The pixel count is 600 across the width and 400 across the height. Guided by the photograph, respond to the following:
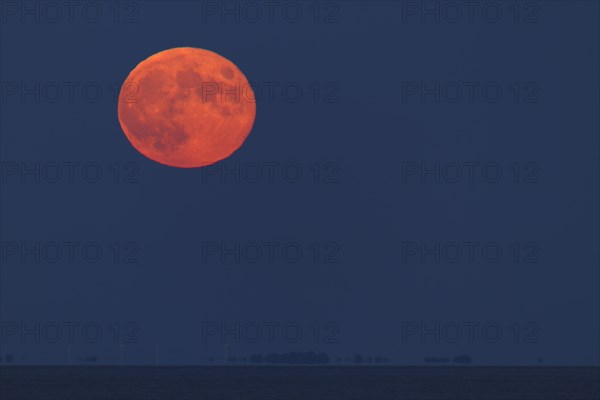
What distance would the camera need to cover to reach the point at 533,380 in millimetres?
48969

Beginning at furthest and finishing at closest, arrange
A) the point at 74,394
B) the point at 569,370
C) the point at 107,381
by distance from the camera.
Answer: the point at 569,370 → the point at 107,381 → the point at 74,394

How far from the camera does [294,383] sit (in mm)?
45281

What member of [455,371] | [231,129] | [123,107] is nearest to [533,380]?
[455,371]

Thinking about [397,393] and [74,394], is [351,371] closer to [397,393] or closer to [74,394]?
[397,393]

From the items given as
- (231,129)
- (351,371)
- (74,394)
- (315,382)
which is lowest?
(74,394)

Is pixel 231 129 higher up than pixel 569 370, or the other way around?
pixel 231 129

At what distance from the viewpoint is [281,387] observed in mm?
42906

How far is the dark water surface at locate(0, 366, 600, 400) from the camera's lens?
39.6m

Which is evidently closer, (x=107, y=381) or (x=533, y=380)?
(x=107, y=381)

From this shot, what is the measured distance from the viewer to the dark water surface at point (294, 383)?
130ft

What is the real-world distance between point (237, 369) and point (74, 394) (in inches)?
715

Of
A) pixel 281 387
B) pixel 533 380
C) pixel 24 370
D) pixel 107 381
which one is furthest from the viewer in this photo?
pixel 24 370

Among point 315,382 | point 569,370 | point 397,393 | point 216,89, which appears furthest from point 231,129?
point 569,370

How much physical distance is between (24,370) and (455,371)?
22333 mm
